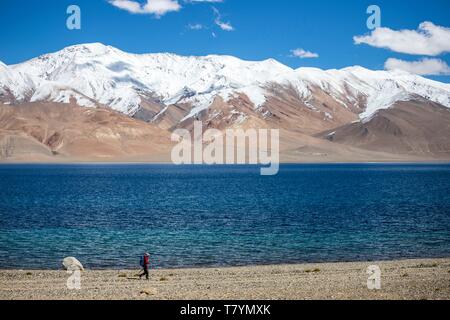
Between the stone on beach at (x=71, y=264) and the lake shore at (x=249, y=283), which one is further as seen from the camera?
the stone on beach at (x=71, y=264)

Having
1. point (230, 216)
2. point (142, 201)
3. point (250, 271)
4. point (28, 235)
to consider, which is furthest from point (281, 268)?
point (142, 201)

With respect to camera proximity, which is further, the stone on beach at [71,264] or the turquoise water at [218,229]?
the turquoise water at [218,229]

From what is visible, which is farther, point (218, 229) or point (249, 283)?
point (218, 229)

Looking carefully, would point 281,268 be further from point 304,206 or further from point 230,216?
point 304,206

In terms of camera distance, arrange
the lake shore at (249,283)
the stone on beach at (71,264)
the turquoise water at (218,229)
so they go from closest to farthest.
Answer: the lake shore at (249,283), the stone on beach at (71,264), the turquoise water at (218,229)

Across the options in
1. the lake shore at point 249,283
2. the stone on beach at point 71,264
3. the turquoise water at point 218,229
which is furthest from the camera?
the turquoise water at point 218,229

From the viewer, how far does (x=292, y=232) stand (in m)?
41.3

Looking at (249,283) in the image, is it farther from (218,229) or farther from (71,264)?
(218,229)

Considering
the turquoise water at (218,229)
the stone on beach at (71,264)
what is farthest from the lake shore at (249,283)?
the turquoise water at (218,229)

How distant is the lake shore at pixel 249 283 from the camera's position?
742 inches

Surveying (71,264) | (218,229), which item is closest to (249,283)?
(71,264)

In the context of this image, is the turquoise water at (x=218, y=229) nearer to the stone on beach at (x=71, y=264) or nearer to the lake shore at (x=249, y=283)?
the stone on beach at (x=71, y=264)

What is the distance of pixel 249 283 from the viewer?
22.2 metres
